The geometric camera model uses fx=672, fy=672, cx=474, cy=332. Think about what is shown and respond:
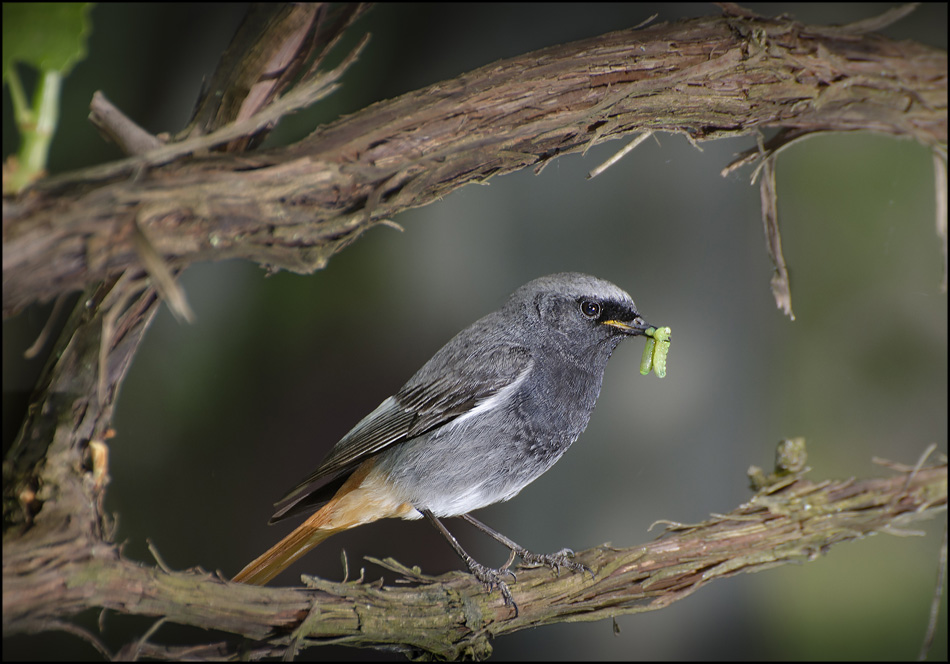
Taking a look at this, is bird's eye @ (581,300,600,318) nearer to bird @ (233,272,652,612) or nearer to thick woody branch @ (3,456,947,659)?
bird @ (233,272,652,612)

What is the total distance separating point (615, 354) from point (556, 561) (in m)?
0.64

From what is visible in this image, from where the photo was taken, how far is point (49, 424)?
1331 millimetres

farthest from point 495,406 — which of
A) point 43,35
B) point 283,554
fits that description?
point 43,35

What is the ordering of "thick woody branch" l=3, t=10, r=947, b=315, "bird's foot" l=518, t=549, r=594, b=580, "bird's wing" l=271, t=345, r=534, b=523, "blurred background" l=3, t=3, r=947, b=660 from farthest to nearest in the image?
"bird's foot" l=518, t=549, r=594, b=580, "bird's wing" l=271, t=345, r=534, b=523, "blurred background" l=3, t=3, r=947, b=660, "thick woody branch" l=3, t=10, r=947, b=315

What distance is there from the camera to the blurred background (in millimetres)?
1508

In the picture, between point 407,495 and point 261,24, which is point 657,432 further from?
point 261,24

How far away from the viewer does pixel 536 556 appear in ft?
6.05

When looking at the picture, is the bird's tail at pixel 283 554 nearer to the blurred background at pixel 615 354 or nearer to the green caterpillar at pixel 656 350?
the blurred background at pixel 615 354

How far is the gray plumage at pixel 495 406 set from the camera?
170cm

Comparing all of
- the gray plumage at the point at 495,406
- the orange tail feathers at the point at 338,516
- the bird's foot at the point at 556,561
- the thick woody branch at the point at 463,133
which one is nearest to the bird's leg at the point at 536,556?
the bird's foot at the point at 556,561

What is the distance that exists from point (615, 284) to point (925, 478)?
117 cm

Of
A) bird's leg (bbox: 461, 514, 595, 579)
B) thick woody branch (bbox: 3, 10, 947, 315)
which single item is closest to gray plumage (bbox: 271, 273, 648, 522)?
bird's leg (bbox: 461, 514, 595, 579)

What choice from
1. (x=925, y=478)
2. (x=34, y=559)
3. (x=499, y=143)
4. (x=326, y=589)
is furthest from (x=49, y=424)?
(x=925, y=478)

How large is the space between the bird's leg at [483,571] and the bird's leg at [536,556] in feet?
0.13
